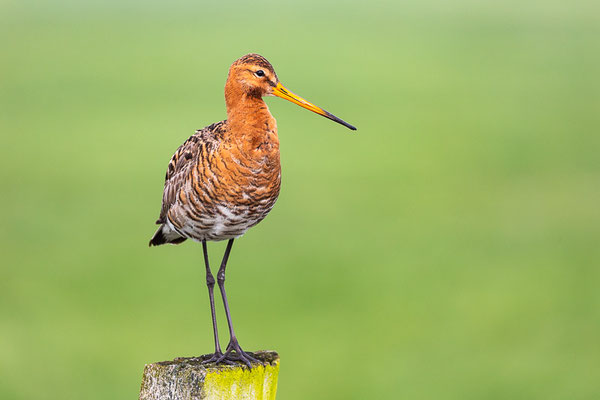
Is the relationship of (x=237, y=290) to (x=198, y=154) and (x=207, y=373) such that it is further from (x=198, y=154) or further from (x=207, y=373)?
(x=207, y=373)

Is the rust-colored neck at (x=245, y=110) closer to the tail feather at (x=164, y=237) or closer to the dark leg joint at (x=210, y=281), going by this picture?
the tail feather at (x=164, y=237)

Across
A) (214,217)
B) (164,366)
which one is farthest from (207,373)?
(214,217)

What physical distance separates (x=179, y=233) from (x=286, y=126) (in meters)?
19.7

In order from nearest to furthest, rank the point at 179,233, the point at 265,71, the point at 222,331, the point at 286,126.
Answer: the point at 265,71 < the point at 179,233 < the point at 222,331 < the point at 286,126

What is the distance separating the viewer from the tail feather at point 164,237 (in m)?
5.44

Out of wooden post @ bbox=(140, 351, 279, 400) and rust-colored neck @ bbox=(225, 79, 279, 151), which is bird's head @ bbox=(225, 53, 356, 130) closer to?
rust-colored neck @ bbox=(225, 79, 279, 151)

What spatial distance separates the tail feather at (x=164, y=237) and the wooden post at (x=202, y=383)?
64.8 inches

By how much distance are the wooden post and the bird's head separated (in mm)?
1468

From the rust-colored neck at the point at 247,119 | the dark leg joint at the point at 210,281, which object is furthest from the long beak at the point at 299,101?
the dark leg joint at the point at 210,281

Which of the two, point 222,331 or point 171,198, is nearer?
point 171,198

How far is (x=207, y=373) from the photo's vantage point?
3713mm

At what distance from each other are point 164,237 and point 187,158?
29.7 inches

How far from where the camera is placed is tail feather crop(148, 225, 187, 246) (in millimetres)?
5441

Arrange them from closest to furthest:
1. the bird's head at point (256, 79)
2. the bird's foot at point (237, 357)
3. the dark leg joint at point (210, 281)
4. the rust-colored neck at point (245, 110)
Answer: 1. the bird's foot at point (237, 357)
2. the bird's head at point (256, 79)
3. the rust-colored neck at point (245, 110)
4. the dark leg joint at point (210, 281)
